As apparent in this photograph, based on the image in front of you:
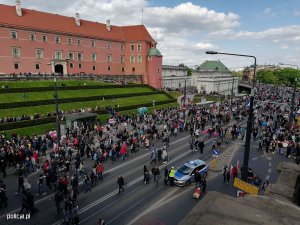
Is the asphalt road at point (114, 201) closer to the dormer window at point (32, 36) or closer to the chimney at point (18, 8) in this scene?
the dormer window at point (32, 36)

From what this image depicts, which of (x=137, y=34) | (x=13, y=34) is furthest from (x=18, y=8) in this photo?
(x=137, y=34)

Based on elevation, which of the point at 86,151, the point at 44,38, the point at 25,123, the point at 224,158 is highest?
the point at 44,38

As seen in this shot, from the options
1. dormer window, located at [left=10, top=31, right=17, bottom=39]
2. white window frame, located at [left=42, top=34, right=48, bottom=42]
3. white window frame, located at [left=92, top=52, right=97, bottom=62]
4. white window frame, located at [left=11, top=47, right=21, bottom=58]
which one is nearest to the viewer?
dormer window, located at [left=10, top=31, right=17, bottom=39]

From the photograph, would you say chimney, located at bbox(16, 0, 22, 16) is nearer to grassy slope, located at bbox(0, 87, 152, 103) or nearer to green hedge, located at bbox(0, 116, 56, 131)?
grassy slope, located at bbox(0, 87, 152, 103)

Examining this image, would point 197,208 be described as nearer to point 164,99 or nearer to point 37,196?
point 37,196

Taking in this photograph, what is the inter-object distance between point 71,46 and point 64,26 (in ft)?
17.7

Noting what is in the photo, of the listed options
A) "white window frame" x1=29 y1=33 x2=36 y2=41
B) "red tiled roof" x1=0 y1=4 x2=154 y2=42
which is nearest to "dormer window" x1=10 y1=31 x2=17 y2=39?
"red tiled roof" x1=0 y1=4 x2=154 y2=42

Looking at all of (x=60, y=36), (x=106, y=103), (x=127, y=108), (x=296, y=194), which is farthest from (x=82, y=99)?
(x=296, y=194)

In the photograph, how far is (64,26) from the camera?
68938 millimetres

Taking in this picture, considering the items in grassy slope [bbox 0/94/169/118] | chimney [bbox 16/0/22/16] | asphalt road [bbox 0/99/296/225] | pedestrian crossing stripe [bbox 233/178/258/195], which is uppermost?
chimney [bbox 16/0/22/16]

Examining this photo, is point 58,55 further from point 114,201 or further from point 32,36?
point 114,201

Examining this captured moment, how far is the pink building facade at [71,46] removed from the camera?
5831 centimetres

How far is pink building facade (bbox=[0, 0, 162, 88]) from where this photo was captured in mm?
58312

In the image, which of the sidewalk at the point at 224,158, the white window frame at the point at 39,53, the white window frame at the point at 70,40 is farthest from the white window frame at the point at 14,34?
the sidewalk at the point at 224,158
